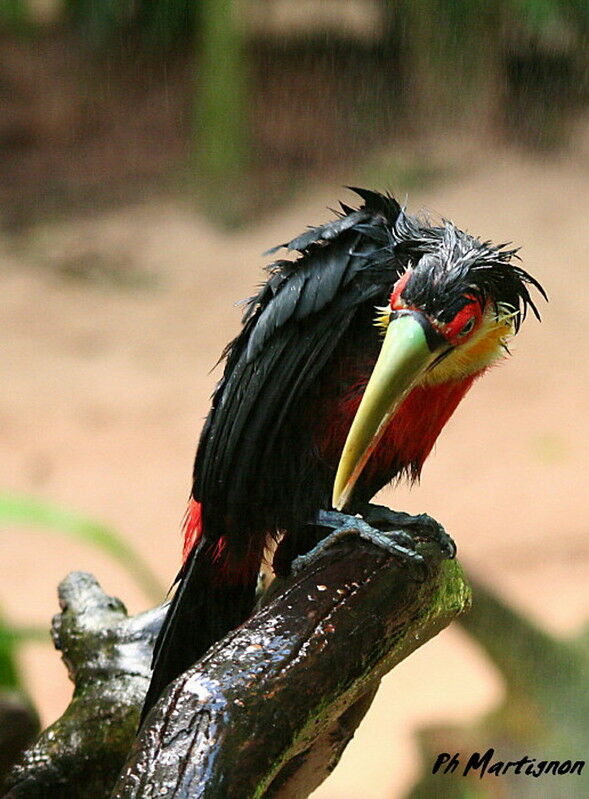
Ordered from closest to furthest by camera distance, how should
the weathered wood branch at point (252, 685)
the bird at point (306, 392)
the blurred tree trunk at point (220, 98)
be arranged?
the weathered wood branch at point (252, 685), the bird at point (306, 392), the blurred tree trunk at point (220, 98)

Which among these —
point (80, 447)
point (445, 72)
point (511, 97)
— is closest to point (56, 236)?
point (80, 447)

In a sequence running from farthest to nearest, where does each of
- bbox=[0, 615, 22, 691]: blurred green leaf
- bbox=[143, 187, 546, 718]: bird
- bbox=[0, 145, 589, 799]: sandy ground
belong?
bbox=[0, 145, 589, 799]: sandy ground, bbox=[0, 615, 22, 691]: blurred green leaf, bbox=[143, 187, 546, 718]: bird

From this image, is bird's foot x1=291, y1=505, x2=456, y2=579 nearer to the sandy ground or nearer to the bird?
the bird

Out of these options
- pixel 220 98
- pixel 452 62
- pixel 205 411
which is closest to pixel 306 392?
pixel 205 411

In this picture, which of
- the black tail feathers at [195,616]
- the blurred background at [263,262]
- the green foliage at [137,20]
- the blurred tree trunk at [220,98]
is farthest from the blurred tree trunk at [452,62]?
the black tail feathers at [195,616]

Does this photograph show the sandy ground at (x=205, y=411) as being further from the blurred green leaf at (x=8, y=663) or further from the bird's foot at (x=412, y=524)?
the bird's foot at (x=412, y=524)

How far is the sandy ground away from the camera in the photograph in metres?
3.53

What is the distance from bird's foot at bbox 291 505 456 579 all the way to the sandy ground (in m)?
1.56

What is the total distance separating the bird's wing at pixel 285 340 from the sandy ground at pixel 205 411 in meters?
1.69

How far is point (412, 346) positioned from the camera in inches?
57.7

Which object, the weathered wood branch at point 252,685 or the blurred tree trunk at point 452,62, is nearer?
the weathered wood branch at point 252,685

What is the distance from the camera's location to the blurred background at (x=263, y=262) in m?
3.21

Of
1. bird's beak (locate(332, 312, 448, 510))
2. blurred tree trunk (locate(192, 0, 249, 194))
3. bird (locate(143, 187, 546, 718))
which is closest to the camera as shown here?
bird's beak (locate(332, 312, 448, 510))

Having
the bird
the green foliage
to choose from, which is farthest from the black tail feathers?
the green foliage
